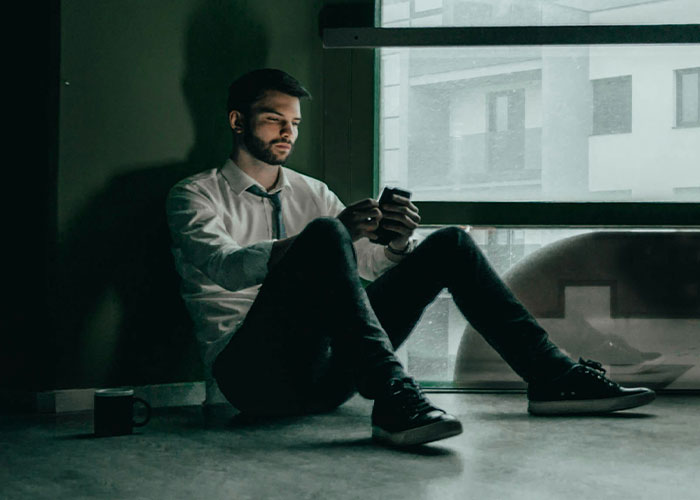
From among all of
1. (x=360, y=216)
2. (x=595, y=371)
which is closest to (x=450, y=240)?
(x=360, y=216)

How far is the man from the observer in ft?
5.93

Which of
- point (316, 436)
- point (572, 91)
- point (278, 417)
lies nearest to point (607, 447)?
point (316, 436)

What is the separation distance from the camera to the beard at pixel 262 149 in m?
2.36

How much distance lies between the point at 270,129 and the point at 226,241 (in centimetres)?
46

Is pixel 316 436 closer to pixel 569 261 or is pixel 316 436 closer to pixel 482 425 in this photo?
pixel 482 425

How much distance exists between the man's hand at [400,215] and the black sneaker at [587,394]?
58 cm

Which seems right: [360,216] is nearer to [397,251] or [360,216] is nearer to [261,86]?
[397,251]

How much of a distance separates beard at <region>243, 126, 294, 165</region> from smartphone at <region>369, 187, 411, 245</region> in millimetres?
420

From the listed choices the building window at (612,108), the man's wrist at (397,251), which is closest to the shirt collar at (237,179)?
the man's wrist at (397,251)

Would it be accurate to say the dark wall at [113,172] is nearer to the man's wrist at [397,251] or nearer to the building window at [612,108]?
the man's wrist at [397,251]

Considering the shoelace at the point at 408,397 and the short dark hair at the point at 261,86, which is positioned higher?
the short dark hair at the point at 261,86

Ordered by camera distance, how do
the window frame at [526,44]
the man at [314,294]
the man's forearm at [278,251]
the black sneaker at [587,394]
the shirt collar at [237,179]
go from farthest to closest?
1. the window frame at [526,44]
2. the shirt collar at [237,179]
3. the black sneaker at [587,394]
4. the man's forearm at [278,251]
5. the man at [314,294]

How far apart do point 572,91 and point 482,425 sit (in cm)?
133

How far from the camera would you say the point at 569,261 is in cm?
270
